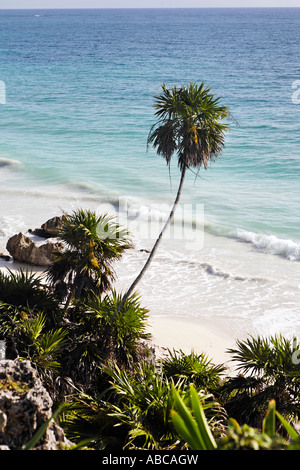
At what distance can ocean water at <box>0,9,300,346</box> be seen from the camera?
1617 cm

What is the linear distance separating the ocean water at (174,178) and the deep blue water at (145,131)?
11 centimetres

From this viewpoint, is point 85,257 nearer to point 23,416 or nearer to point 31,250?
point 23,416

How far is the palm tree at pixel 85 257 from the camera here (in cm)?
1001

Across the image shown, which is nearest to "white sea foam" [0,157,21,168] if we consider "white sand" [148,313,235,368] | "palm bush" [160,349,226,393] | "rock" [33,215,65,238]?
"rock" [33,215,65,238]

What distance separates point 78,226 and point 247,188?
62.1 feet

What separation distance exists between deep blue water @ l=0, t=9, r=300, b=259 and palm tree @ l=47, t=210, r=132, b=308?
1052 centimetres

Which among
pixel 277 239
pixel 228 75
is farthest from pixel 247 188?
pixel 228 75

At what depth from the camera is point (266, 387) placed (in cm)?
852

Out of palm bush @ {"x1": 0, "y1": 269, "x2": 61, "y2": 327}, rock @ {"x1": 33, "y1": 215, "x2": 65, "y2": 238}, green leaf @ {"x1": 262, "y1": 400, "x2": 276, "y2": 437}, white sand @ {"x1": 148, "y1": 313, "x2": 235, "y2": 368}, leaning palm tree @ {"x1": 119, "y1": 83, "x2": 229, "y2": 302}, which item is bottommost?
white sand @ {"x1": 148, "y1": 313, "x2": 235, "y2": 368}

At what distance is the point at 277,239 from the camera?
803 inches

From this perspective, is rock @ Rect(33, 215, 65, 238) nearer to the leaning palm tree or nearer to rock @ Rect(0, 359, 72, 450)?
the leaning palm tree

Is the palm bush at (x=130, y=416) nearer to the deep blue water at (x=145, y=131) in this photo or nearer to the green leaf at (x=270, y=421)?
the green leaf at (x=270, y=421)
